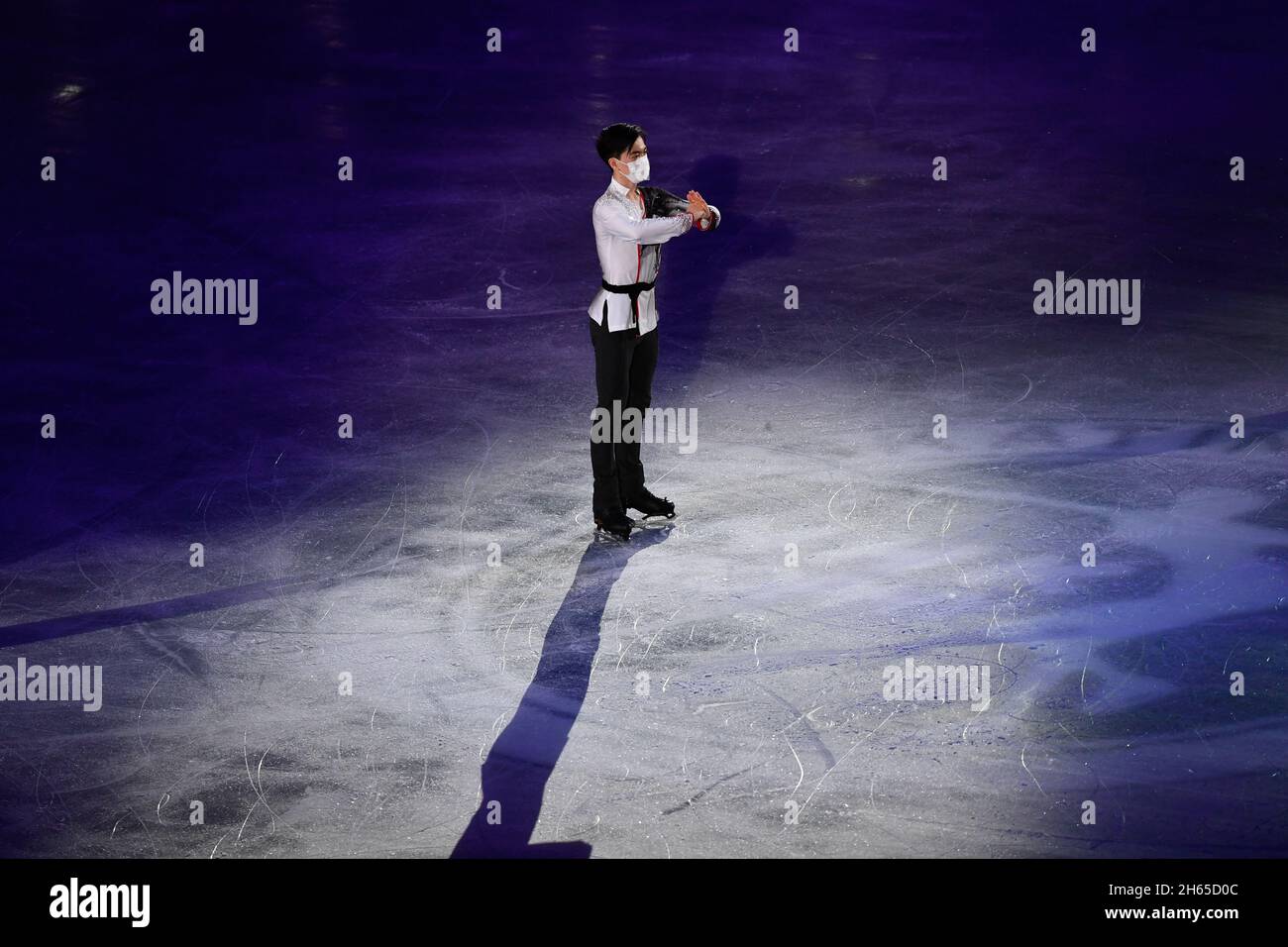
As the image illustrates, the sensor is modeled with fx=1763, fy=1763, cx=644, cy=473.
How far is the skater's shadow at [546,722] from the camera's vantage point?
6.36 meters

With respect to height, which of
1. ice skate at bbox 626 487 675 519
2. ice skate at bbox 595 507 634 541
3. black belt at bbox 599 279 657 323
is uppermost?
black belt at bbox 599 279 657 323

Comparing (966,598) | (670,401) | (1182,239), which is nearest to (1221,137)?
(1182,239)

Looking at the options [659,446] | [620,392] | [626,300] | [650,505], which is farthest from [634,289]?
[659,446]

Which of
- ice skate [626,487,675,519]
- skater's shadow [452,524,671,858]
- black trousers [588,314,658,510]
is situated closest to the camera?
skater's shadow [452,524,671,858]

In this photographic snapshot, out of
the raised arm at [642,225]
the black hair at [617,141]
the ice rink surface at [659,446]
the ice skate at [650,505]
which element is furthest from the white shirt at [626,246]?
the ice rink surface at [659,446]

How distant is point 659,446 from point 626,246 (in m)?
1.69

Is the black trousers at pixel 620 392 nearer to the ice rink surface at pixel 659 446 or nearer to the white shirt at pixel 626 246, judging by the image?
the white shirt at pixel 626 246

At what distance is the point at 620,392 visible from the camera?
9023 mm

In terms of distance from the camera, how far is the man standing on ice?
862 cm

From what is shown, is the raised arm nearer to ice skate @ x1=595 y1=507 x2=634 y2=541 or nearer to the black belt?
the black belt

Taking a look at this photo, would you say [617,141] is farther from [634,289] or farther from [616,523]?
[616,523]

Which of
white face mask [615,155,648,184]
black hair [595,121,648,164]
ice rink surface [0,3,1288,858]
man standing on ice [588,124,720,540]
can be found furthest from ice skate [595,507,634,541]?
black hair [595,121,648,164]

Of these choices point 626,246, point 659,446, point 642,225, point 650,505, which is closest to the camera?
point 642,225

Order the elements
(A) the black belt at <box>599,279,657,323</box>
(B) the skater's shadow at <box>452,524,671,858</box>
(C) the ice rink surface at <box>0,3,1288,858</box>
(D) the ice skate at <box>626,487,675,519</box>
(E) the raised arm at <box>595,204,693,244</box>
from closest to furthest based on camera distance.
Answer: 1. (B) the skater's shadow at <box>452,524,671,858</box>
2. (C) the ice rink surface at <box>0,3,1288,858</box>
3. (E) the raised arm at <box>595,204,693,244</box>
4. (A) the black belt at <box>599,279,657,323</box>
5. (D) the ice skate at <box>626,487,675,519</box>
